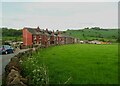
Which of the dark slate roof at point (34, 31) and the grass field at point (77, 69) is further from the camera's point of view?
the dark slate roof at point (34, 31)

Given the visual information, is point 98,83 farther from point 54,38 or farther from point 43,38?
point 54,38

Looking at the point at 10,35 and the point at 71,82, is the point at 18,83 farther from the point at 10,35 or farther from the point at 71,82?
the point at 10,35

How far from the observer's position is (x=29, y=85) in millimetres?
10289

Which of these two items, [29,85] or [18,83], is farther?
[29,85]

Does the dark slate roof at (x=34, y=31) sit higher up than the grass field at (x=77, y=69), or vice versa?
the dark slate roof at (x=34, y=31)

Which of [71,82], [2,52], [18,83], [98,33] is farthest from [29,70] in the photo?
[98,33]

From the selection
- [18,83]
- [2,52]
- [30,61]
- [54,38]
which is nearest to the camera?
[18,83]

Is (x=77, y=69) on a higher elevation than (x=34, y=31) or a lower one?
lower

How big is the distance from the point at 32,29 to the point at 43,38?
5623 millimetres

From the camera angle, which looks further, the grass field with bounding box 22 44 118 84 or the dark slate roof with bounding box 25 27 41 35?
the dark slate roof with bounding box 25 27 41 35

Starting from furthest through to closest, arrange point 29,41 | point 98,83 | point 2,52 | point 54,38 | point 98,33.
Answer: point 98,33 < point 54,38 < point 29,41 < point 2,52 < point 98,83

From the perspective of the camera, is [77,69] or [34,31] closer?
[77,69]

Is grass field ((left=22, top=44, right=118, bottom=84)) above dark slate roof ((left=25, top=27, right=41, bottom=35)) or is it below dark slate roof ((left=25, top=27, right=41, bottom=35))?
below

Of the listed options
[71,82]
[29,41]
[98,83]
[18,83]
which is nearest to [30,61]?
[71,82]
